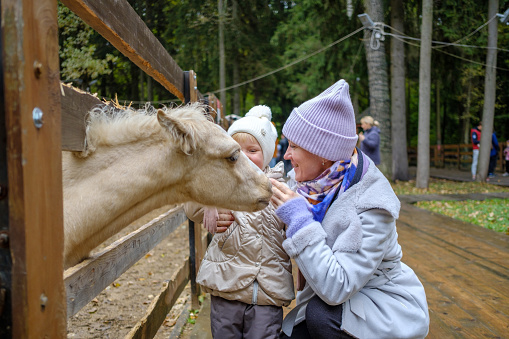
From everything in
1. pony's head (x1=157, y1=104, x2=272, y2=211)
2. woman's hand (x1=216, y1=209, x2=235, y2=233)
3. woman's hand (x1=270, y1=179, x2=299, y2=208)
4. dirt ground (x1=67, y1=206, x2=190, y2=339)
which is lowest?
dirt ground (x1=67, y1=206, x2=190, y2=339)

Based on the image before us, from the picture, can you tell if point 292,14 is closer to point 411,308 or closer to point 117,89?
point 117,89

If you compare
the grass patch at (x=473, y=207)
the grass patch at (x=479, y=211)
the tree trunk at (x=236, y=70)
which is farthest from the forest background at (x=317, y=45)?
the grass patch at (x=479, y=211)

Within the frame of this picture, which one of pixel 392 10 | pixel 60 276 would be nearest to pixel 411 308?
pixel 60 276

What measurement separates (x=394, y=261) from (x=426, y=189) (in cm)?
1195

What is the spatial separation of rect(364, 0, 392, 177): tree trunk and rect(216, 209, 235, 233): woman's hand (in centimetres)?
1362

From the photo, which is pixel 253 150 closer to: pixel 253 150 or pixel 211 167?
pixel 253 150

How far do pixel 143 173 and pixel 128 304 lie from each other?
340 cm

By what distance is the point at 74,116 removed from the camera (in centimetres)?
164

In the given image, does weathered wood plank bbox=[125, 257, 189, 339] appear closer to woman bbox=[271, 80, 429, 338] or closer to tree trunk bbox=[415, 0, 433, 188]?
woman bbox=[271, 80, 429, 338]

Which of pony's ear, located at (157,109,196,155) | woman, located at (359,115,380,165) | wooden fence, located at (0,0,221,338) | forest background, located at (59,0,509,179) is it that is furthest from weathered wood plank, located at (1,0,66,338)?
woman, located at (359,115,380,165)

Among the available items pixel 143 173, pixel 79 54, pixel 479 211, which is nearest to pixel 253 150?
pixel 143 173

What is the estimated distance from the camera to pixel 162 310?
10.9 ft

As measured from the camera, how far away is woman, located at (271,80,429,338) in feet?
6.30

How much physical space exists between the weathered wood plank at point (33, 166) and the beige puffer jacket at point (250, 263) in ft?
4.45
